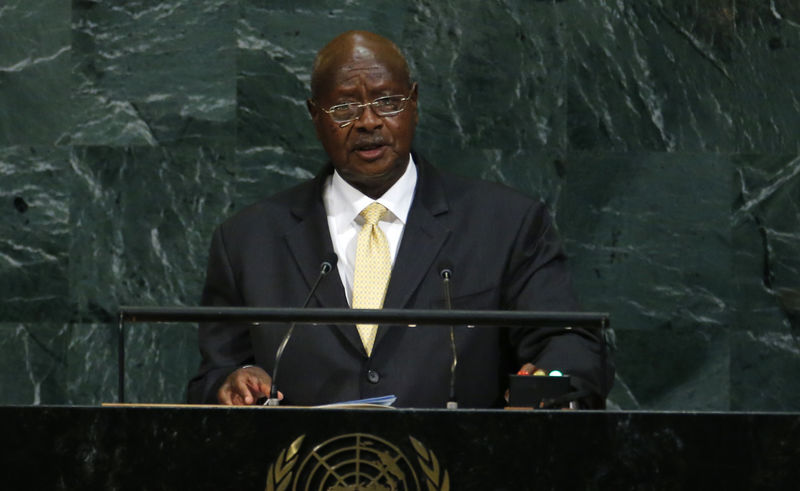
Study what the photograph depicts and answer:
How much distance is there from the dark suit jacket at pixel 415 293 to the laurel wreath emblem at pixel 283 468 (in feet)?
3.90

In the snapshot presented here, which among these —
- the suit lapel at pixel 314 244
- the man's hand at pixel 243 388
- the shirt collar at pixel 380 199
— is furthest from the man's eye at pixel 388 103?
the man's hand at pixel 243 388

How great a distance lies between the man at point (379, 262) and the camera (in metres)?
3.85

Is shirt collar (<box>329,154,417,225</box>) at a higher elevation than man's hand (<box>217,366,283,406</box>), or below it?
higher

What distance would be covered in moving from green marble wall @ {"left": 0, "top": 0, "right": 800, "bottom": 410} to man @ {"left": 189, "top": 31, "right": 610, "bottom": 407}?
1.17 metres

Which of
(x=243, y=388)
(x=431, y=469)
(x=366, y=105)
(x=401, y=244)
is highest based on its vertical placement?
(x=366, y=105)

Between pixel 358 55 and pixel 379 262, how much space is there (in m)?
0.61

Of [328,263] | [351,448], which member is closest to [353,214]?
[328,263]

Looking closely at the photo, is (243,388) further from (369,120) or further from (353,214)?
(369,120)

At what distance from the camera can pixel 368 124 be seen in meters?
4.07

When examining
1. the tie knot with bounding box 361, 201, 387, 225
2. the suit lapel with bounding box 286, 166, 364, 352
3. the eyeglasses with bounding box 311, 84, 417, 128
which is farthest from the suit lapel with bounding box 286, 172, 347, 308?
the eyeglasses with bounding box 311, 84, 417, 128

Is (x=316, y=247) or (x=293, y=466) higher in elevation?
(x=316, y=247)

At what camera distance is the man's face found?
13.4 ft

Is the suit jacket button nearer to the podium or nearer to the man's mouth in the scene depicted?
the man's mouth

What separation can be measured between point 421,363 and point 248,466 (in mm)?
1394
